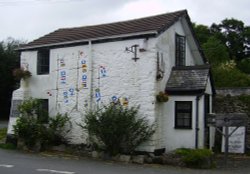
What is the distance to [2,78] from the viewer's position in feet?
124

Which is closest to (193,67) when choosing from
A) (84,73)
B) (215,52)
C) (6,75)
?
(84,73)

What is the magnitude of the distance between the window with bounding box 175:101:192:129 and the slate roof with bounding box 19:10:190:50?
3.08 m

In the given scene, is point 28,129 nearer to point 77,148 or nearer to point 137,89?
point 77,148

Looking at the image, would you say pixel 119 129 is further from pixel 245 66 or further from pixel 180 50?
pixel 245 66

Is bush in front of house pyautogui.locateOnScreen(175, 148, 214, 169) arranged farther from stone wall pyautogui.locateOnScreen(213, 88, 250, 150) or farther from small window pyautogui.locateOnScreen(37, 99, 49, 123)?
→ small window pyautogui.locateOnScreen(37, 99, 49, 123)

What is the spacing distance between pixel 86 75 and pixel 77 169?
20.2 ft

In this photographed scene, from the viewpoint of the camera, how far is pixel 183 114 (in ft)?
58.0

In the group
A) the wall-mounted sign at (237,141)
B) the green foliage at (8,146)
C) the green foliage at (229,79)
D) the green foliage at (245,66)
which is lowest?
the green foliage at (8,146)

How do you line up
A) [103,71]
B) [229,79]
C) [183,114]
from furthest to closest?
[229,79], [103,71], [183,114]

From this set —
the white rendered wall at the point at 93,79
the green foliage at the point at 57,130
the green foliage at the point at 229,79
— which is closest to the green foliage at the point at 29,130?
the green foliage at the point at 57,130

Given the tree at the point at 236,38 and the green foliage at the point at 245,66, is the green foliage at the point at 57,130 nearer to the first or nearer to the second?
the green foliage at the point at 245,66

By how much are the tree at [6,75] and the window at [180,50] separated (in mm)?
21960

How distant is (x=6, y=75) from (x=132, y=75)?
23271 mm

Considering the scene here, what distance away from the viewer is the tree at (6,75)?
3806 centimetres
